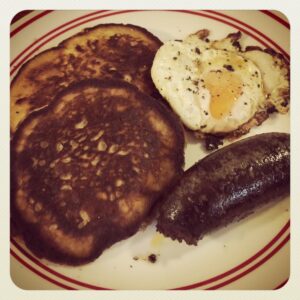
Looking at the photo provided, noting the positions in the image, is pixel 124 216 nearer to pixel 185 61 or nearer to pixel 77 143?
pixel 77 143

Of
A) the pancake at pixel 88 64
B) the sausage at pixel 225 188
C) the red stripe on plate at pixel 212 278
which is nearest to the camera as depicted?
the sausage at pixel 225 188

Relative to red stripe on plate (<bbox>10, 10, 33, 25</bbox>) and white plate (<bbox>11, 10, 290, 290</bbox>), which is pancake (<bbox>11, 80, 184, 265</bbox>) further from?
red stripe on plate (<bbox>10, 10, 33, 25</bbox>)

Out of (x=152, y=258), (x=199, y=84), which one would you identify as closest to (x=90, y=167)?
(x=152, y=258)

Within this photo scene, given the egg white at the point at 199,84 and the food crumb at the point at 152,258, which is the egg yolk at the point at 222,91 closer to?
the egg white at the point at 199,84

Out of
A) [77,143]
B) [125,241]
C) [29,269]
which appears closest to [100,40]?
[77,143]

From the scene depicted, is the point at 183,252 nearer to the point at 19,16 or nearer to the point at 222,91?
the point at 222,91

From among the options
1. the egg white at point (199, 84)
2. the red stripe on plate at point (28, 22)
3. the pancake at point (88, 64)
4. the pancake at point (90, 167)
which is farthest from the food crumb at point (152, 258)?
the red stripe on plate at point (28, 22)
